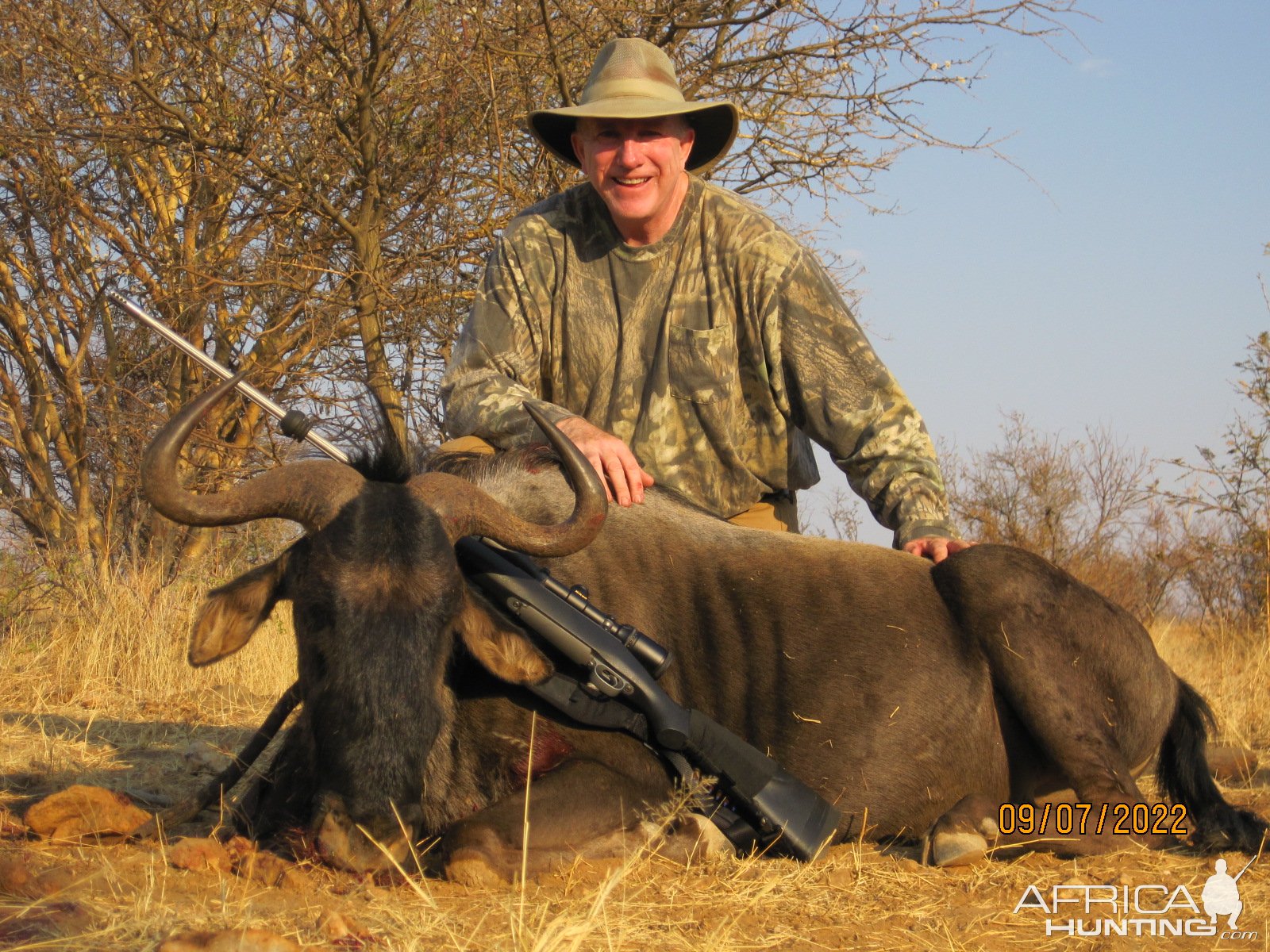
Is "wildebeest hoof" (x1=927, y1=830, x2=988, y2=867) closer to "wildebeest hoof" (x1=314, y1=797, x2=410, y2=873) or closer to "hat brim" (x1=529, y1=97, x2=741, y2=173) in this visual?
"wildebeest hoof" (x1=314, y1=797, x2=410, y2=873)

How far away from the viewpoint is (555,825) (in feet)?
12.8

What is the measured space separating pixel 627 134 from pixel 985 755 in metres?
3.01

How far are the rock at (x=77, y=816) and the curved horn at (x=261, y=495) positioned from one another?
0.92 m

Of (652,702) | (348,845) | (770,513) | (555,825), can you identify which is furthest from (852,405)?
(348,845)

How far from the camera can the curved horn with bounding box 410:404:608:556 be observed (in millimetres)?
3953

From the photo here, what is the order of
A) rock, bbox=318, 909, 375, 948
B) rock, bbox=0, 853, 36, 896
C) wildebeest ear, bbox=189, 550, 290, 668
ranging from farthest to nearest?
1. wildebeest ear, bbox=189, 550, 290, 668
2. rock, bbox=0, 853, 36, 896
3. rock, bbox=318, 909, 375, 948

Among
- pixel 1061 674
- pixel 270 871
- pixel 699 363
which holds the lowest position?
pixel 270 871

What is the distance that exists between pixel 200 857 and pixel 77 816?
58 cm

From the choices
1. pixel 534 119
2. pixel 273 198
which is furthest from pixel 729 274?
pixel 273 198

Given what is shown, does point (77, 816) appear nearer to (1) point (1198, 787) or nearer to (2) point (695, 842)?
(2) point (695, 842)

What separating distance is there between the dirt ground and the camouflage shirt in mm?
1795

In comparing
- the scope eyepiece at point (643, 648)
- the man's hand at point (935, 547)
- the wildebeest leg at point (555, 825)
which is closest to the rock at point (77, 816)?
the wildebeest leg at point (555, 825)

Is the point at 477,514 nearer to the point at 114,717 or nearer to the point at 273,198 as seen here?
the point at 114,717

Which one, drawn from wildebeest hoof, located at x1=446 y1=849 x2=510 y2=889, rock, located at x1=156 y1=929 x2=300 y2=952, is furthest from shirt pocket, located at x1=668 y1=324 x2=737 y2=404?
rock, located at x1=156 y1=929 x2=300 y2=952
